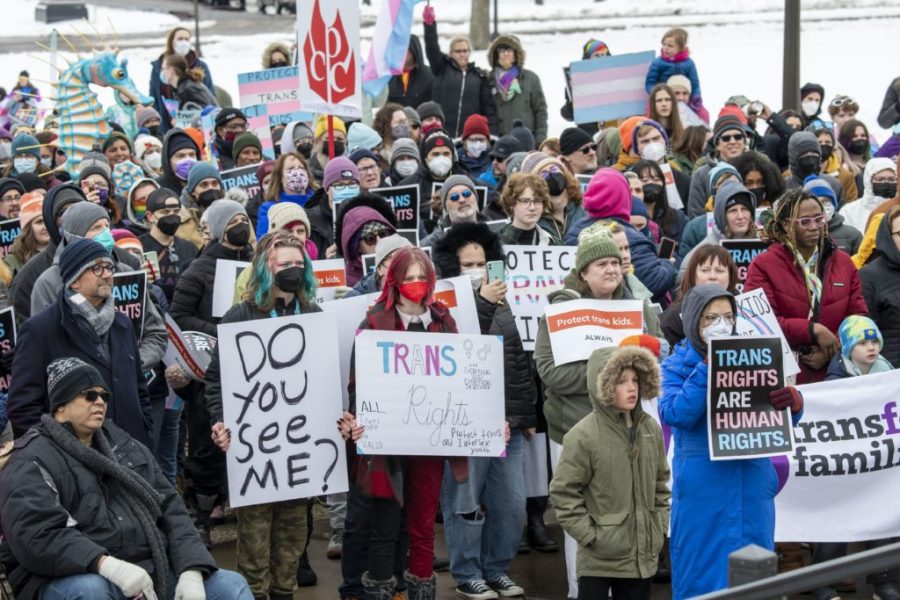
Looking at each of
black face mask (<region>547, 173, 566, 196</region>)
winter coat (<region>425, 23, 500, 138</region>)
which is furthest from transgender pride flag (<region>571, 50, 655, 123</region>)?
black face mask (<region>547, 173, 566, 196</region>)

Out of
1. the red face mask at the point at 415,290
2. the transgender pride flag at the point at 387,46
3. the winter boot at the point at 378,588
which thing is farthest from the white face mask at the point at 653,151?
the winter boot at the point at 378,588

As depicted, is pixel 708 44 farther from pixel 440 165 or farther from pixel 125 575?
pixel 125 575

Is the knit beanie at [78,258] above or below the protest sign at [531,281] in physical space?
above

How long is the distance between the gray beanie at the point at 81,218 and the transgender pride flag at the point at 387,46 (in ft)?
24.3

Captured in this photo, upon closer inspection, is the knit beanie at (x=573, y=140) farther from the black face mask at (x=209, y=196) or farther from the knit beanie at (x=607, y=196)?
the black face mask at (x=209, y=196)

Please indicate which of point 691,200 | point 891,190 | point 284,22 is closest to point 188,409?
point 691,200

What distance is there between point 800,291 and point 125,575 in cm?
429

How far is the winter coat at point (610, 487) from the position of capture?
7004mm

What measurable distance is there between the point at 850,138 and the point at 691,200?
11.9ft

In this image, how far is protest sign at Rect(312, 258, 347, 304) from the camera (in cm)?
906

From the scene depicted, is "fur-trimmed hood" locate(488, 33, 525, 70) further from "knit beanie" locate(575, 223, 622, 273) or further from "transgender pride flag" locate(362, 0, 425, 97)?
"knit beanie" locate(575, 223, 622, 273)

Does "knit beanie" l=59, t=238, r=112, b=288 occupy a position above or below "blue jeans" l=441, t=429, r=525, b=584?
above

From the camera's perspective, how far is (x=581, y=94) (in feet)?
46.6

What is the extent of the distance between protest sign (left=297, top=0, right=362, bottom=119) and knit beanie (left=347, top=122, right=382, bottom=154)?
1413mm
